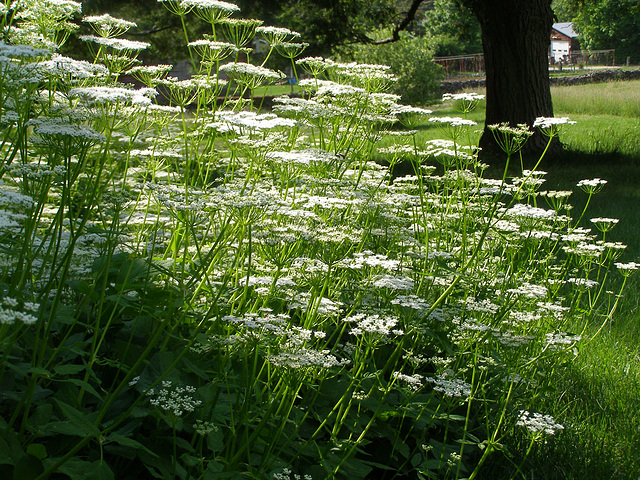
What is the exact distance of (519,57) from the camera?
1086 cm

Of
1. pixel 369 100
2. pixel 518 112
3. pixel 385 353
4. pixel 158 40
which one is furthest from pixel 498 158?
pixel 158 40

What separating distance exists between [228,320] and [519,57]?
1041 centimetres

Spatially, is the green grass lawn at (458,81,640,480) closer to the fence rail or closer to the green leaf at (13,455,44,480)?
the green leaf at (13,455,44,480)

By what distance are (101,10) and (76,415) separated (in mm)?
15260

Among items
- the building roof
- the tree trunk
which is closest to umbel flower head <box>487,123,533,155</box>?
the tree trunk

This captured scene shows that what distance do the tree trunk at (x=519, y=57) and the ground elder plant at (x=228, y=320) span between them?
765 cm

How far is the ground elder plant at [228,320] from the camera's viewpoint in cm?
200

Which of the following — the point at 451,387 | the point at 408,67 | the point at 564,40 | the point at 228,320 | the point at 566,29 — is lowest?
the point at 451,387

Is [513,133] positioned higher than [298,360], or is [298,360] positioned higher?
[513,133]

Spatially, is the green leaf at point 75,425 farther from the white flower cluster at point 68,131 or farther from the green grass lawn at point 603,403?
the green grass lawn at point 603,403

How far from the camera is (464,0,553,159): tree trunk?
1070 cm

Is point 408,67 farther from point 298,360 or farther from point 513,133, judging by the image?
point 298,360

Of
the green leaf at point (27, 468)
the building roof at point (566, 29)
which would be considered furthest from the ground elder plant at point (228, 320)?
the building roof at point (566, 29)

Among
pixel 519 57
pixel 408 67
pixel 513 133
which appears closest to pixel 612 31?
pixel 408 67
